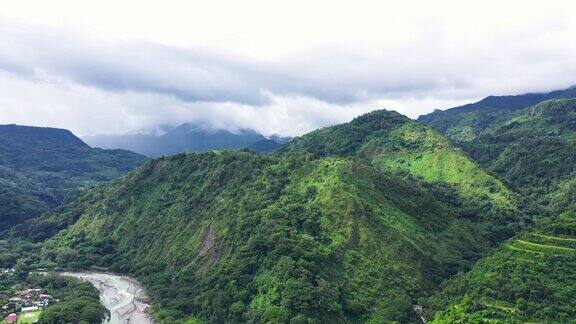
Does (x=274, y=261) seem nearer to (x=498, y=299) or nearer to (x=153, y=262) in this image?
(x=498, y=299)

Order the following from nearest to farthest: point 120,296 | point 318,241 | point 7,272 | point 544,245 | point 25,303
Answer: point 544,245
point 318,241
point 25,303
point 120,296
point 7,272

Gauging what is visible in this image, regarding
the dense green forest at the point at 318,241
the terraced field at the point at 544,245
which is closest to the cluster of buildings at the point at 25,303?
the dense green forest at the point at 318,241

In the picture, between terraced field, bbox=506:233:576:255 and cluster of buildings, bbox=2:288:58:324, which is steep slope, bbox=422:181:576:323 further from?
cluster of buildings, bbox=2:288:58:324

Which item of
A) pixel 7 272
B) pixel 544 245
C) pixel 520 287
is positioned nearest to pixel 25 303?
pixel 7 272

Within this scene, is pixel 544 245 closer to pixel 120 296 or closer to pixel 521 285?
pixel 521 285

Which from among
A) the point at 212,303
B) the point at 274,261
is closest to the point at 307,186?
the point at 274,261

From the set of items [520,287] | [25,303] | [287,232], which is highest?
[287,232]

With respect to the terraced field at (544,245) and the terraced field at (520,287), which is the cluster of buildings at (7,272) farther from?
the terraced field at (544,245)
